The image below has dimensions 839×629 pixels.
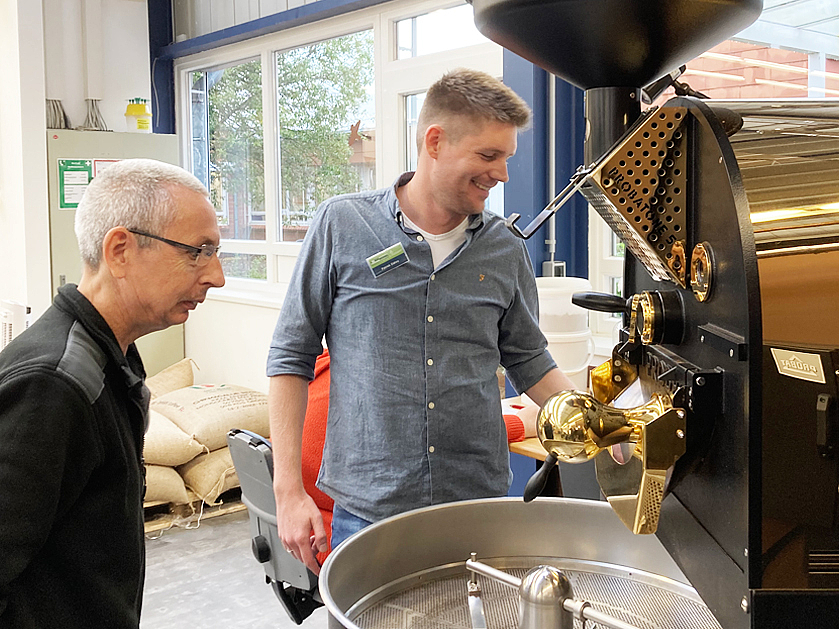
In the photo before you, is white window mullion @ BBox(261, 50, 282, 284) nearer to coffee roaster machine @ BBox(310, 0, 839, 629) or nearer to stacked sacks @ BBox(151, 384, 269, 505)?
stacked sacks @ BBox(151, 384, 269, 505)

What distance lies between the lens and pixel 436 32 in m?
4.05

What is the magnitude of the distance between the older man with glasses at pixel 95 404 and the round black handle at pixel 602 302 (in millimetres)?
705

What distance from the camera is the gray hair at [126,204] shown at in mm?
1364

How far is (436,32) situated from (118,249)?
3018mm

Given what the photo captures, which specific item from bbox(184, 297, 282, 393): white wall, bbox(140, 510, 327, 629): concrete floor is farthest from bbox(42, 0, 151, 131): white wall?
bbox(140, 510, 327, 629): concrete floor

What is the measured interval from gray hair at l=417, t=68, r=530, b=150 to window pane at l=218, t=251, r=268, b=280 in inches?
148

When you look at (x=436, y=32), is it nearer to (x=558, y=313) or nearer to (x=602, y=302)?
(x=558, y=313)

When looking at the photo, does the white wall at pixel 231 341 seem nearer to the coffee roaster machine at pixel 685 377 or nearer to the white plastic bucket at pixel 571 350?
the white plastic bucket at pixel 571 350

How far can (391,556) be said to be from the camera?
103cm

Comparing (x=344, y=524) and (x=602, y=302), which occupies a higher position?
(x=602, y=302)

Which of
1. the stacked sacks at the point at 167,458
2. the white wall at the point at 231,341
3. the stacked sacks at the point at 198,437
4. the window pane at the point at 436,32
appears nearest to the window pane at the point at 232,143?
the white wall at the point at 231,341

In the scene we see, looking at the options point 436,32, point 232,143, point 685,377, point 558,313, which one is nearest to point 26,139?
point 232,143

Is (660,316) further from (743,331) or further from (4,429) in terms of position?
(4,429)

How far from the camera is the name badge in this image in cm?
172
